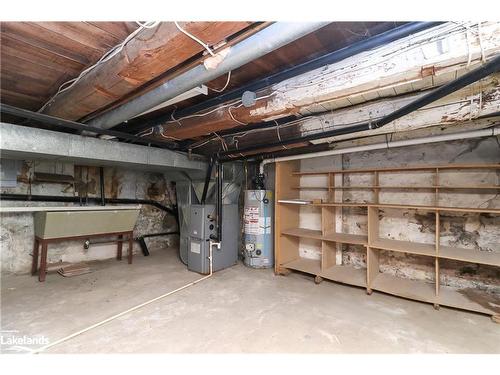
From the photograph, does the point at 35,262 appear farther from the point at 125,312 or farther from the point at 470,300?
the point at 470,300

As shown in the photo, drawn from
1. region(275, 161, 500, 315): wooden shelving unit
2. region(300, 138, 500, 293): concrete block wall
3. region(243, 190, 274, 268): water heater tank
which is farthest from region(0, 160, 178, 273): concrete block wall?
region(300, 138, 500, 293): concrete block wall

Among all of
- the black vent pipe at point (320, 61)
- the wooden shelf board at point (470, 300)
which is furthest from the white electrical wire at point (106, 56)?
the wooden shelf board at point (470, 300)

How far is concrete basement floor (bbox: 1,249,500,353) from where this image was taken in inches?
66.4

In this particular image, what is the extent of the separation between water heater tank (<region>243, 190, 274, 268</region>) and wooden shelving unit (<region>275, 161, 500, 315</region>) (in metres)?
0.25

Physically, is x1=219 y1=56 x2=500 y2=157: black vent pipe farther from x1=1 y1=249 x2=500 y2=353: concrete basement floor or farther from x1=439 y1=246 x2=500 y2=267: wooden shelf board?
x1=1 y1=249 x2=500 y2=353: concrete basement floor

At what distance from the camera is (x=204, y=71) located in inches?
48.4

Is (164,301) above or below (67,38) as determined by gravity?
below

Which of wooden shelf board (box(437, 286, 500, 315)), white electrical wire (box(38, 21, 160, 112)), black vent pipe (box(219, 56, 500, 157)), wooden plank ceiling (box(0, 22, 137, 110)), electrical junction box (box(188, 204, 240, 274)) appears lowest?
wooden shelf board (box(437, 286, 500, 315))

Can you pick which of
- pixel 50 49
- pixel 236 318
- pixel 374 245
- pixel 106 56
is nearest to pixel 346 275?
pixel 374 245

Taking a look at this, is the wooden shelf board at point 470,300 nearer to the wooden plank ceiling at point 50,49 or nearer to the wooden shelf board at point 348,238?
the wooden shelf board at point 348,238

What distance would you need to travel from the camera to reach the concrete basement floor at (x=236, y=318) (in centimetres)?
169

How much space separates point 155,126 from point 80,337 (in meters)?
1.89
